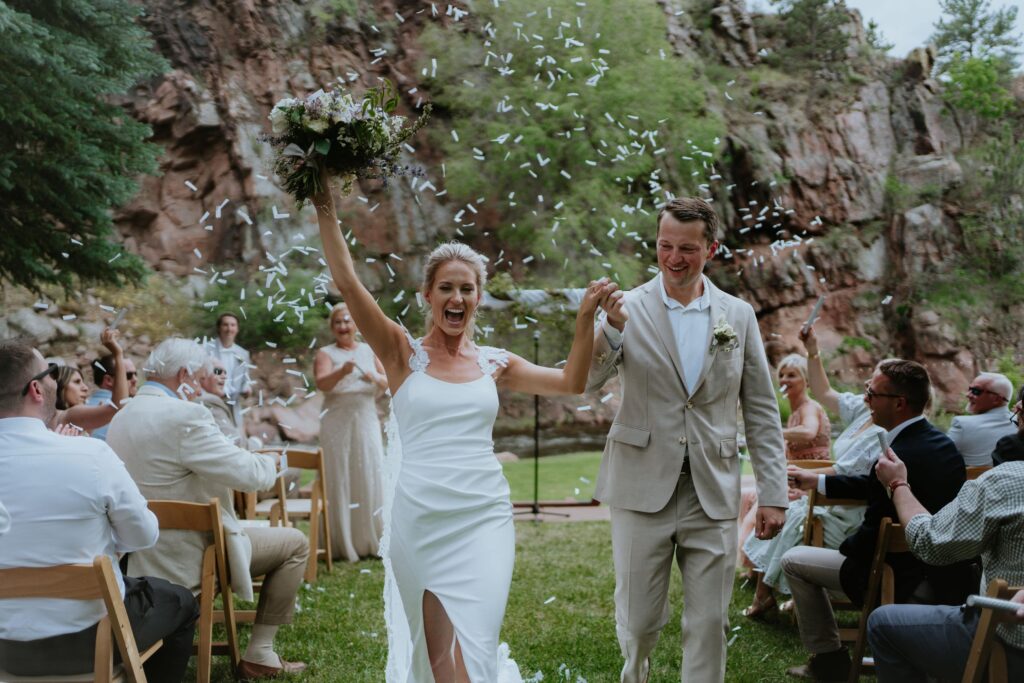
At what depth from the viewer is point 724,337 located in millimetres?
3447

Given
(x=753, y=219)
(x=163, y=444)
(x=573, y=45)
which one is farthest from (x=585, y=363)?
(x=753, y=219)

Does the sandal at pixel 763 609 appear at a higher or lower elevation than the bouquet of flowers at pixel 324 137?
lower

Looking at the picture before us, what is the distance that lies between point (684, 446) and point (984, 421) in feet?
8.01

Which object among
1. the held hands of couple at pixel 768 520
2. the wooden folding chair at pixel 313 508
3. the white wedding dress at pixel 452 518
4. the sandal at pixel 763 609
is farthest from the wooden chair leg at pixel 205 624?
the sandal at pixel 763 609

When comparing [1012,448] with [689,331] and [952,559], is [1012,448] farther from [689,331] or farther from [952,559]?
[689,331]

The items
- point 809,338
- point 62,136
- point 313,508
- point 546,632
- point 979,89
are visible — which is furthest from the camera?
point 979,89

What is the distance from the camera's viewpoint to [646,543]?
3.50 metres

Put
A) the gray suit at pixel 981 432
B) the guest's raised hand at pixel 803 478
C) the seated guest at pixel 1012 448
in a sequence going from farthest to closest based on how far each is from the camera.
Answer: the gray suit at pixel 981 432 < the guest's raised hand at pixel 803 478 < the seated guest at pixel 1012 448

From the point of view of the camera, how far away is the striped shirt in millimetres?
2838

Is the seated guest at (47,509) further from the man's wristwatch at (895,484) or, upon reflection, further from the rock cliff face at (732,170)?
the rock cliff face at (732,170)

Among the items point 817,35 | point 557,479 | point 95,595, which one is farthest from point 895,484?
point 817,35

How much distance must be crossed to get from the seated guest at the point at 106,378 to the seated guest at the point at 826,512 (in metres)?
3.91

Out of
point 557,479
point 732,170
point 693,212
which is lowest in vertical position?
point 557,479

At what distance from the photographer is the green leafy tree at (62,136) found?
13227 millimetres
